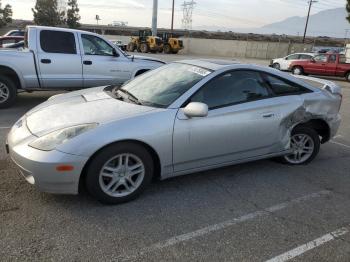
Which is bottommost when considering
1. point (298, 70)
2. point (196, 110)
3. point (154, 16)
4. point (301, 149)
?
point (298, 70)

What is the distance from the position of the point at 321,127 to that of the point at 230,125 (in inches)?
73.0

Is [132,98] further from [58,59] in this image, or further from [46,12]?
[46,12]

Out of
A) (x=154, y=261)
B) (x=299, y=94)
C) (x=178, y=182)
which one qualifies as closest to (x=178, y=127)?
(x=178, y=182)

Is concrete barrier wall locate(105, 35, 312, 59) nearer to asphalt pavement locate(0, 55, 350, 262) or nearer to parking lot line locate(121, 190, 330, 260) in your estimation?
asphalt pavement locate(0, 55, 350, 262)

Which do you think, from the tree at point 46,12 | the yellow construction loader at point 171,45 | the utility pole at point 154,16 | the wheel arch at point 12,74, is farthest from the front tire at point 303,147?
the tree at point 46,12

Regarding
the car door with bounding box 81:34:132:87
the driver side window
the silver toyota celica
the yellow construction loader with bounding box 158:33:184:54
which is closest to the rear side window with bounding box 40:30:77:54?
the car door with bounding box 81:34:132:87

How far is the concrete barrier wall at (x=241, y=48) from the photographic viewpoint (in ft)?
148

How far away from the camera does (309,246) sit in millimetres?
3170

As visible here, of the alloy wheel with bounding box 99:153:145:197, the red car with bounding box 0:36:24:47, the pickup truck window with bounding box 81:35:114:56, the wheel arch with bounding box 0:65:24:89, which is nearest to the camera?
the alloy wheel with bounding box 99:153:145:197

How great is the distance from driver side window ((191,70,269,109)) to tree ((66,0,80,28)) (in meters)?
66.8

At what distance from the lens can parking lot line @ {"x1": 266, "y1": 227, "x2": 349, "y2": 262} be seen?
2.99 meters

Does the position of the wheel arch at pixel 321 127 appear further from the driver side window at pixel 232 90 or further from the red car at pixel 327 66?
the red car at pixel 327 66

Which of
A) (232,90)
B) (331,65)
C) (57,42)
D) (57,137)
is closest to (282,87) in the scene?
(232,90)

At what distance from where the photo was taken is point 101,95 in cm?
450
